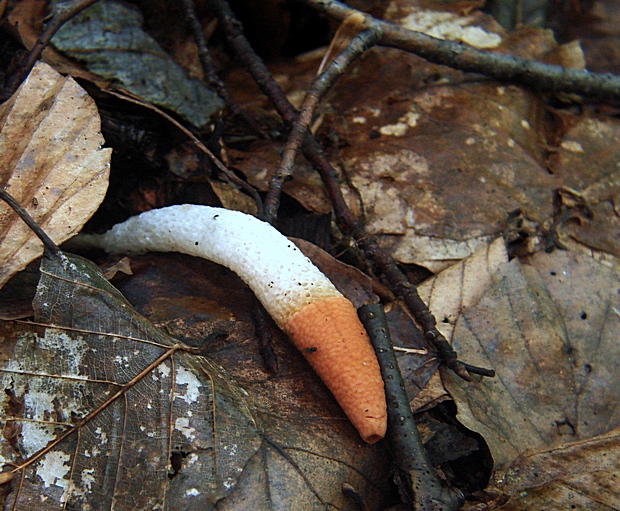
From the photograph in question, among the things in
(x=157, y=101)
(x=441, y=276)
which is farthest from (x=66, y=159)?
(x=441, y=276)

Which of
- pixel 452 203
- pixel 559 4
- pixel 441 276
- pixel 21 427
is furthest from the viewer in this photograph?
pixel 559 4

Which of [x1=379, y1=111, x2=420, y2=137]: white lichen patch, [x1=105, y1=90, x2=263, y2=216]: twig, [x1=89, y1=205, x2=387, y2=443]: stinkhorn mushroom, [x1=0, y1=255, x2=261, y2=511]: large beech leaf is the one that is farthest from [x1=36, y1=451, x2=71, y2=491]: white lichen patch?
[x1=379, y1=111, x2=420, y2=137]: white lichen patch

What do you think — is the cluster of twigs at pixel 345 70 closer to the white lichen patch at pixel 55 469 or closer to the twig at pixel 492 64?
the twig at pixel 492 64

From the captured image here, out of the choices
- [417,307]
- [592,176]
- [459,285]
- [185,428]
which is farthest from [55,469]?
[592,176]

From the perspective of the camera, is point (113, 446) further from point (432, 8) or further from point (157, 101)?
point (432, 8)

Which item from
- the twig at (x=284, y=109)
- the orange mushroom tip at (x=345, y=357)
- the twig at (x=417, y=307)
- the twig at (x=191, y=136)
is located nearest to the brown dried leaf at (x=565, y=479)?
the twig at (x=417, y=307)

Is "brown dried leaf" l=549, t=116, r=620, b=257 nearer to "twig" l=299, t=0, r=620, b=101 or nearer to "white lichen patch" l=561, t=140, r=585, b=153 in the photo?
"white lichen patch" l=561, t=140, r=585, b=153
